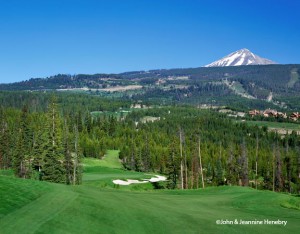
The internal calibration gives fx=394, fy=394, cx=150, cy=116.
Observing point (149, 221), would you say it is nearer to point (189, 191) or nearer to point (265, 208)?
point (265, 208)

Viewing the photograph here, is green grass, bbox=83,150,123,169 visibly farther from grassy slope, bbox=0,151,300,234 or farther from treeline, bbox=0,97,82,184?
grassy slope, bbox=0,151,300,234

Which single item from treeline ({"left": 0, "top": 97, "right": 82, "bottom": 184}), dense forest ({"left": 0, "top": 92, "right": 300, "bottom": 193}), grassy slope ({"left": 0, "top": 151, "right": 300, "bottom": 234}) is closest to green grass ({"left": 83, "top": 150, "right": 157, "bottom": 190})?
dense forest ({"left": 0, "top": 92, "right": 300, "bottom": 193})

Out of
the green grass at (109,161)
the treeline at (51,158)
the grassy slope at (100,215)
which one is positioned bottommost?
the green grass at (109,161)

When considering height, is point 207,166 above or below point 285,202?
below

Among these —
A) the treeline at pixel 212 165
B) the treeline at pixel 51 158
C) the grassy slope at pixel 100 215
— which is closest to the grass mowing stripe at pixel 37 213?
the grassy slope at pixel 100 215

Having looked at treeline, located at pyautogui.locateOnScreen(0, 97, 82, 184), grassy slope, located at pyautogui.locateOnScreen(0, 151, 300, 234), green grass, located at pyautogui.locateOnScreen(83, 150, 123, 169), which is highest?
grassy slope, located at pyautogui.locateOnScreen(0, 151, 300, 234)

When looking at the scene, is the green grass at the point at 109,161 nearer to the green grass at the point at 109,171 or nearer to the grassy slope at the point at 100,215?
the green grass at the point at 109,171

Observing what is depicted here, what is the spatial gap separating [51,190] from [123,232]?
8242 mm

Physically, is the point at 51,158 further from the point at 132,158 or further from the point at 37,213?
the point at 132,158

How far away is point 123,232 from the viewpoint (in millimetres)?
20219

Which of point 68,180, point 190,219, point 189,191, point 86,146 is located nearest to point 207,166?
point 86,146

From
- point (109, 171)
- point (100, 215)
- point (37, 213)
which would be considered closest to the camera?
point (37, 213)

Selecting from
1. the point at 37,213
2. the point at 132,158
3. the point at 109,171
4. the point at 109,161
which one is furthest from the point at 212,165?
the point at 37,213

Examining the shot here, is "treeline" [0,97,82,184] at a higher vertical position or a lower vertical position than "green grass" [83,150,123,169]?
higher
